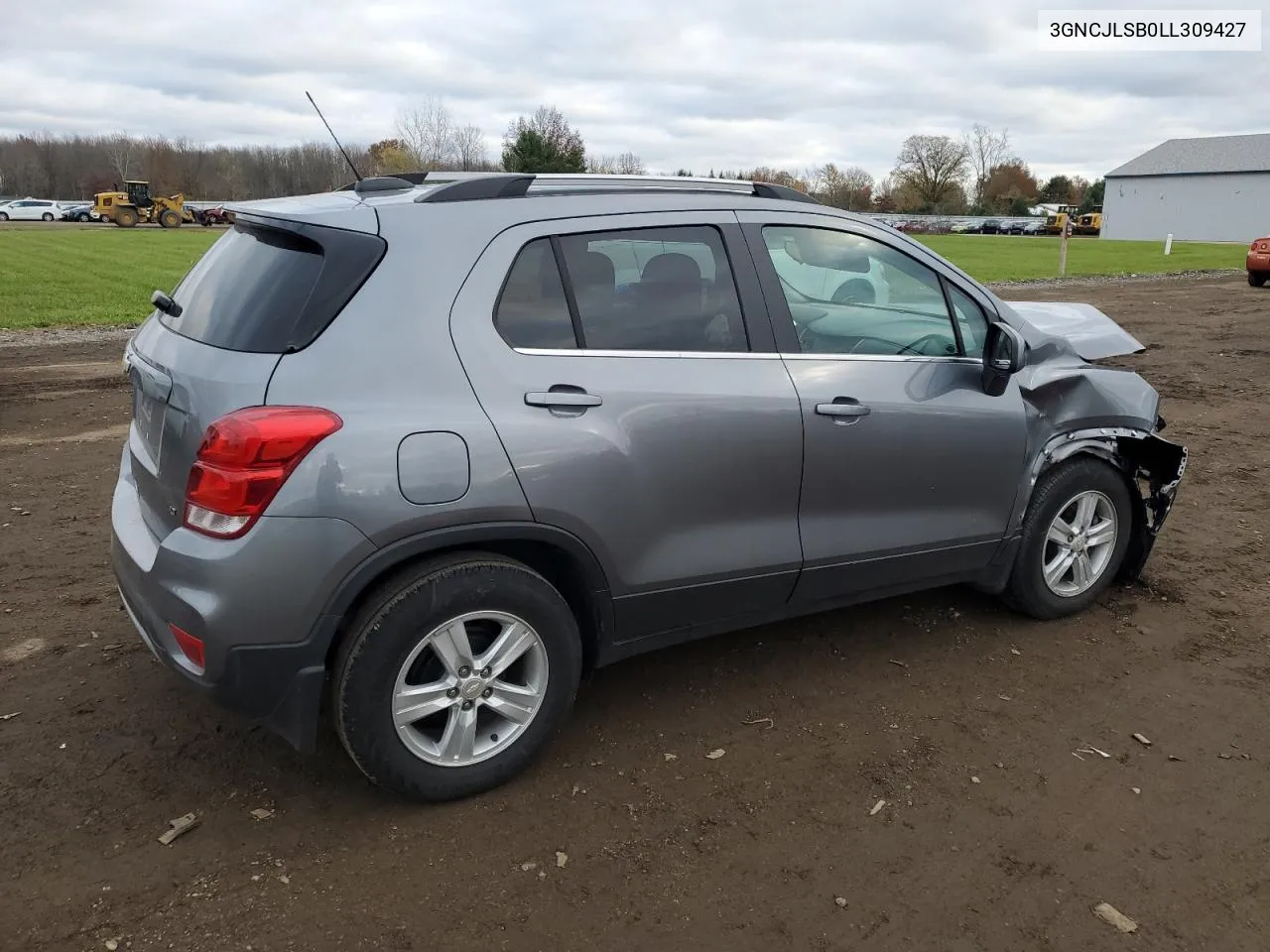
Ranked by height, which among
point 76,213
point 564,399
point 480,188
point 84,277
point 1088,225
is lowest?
point 84,277

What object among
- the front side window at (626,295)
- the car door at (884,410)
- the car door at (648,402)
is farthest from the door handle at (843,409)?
the front side window at (626,295)

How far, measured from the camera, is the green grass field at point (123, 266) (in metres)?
16.2

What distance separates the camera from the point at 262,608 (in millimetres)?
2691

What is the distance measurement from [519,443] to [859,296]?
173cm

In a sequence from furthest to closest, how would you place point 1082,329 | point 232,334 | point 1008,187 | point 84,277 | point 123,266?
point 1008,187 < point 123,266 < point 84,277 < point 1082,329 < point 232,334

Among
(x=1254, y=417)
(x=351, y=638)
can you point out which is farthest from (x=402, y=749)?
(x=1254, y=417)

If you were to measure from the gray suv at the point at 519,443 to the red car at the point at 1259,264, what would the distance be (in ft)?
71.9

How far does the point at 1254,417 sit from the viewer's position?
28.3 ft

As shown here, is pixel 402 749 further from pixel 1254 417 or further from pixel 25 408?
pixel 1254 417

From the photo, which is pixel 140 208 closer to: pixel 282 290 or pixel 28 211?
pixel 28 211

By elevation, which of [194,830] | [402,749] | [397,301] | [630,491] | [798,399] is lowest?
[194,830]

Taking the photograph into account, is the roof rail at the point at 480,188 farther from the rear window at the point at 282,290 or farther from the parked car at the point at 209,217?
the parked car at the point at 209,217

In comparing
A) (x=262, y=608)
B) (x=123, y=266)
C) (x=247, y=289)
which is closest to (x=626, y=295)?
(x=247, y=289)

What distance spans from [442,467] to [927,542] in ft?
6.76
